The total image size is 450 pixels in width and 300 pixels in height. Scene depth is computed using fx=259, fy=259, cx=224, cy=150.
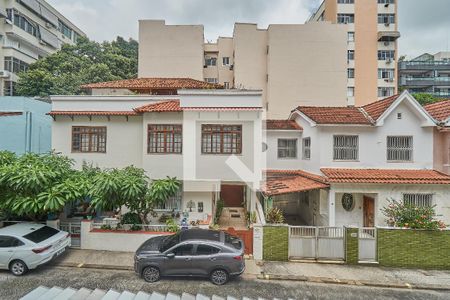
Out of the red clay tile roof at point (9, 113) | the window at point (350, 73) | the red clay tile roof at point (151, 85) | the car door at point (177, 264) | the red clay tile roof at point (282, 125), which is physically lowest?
the car door at point (177, 264)

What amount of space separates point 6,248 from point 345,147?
1701 cm

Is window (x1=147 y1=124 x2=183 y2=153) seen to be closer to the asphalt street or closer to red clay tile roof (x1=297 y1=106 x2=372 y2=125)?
the asphalt street

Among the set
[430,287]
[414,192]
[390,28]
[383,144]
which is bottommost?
[430,287]

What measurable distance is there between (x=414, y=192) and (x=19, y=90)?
140 ft

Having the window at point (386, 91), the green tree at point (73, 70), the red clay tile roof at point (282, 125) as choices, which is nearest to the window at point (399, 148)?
the red clay tile roof at point (282, 125)

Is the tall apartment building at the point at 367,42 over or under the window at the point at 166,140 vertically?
over

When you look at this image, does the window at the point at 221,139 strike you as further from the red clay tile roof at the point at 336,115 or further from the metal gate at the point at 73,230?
the metal gate at the point at 73,230

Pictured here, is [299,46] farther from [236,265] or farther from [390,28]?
[236,265]

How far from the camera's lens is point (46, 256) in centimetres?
1020

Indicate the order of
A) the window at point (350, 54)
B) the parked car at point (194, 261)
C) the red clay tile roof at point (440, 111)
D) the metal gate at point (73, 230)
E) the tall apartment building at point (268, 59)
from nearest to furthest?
1. the parked car at point (194, 261)
2. the metal gate at point (73, 230)
3. the red clay tile roof at point (440, 111)
4. the tall apartment building at point (268, 59)
5. the window at point (350, 54)

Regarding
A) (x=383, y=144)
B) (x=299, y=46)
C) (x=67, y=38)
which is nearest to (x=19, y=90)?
(x=67, y=38)

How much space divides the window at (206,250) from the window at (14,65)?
38.2 m

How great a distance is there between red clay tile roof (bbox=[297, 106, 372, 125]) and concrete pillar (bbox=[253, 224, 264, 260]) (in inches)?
290

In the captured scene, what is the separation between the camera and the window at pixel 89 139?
1584cm
